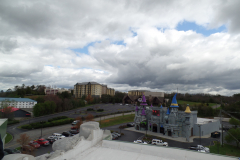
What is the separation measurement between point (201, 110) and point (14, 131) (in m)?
73.6

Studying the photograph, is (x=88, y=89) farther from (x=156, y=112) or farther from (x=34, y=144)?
(x=34, y=144)

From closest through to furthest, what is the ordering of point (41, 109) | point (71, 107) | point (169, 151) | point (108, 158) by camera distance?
1. point (108, 158)
2. point (169, 151)
3. point (41, 109)
4. point (71, 107)

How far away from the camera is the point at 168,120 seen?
36812 mm

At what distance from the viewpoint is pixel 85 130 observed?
1062 centimetres

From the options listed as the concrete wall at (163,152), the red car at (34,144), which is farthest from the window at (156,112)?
the concrete wall at (163,152)

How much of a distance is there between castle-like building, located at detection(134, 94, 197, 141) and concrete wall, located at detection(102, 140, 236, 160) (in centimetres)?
2783

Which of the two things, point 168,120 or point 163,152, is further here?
point 168,120

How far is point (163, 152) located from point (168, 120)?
29093 mm

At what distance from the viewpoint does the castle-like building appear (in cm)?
3526

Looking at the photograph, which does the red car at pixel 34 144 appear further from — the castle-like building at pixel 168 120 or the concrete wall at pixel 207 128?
the concrete wall at pixel 207 128

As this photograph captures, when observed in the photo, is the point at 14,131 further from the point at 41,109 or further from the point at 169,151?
the point at 169,151

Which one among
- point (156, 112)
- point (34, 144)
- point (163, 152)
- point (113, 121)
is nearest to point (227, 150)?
point (156, 112)

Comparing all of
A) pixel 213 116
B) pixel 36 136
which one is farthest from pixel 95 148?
pixel 213 116

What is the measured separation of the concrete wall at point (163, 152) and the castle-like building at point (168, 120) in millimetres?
27835
